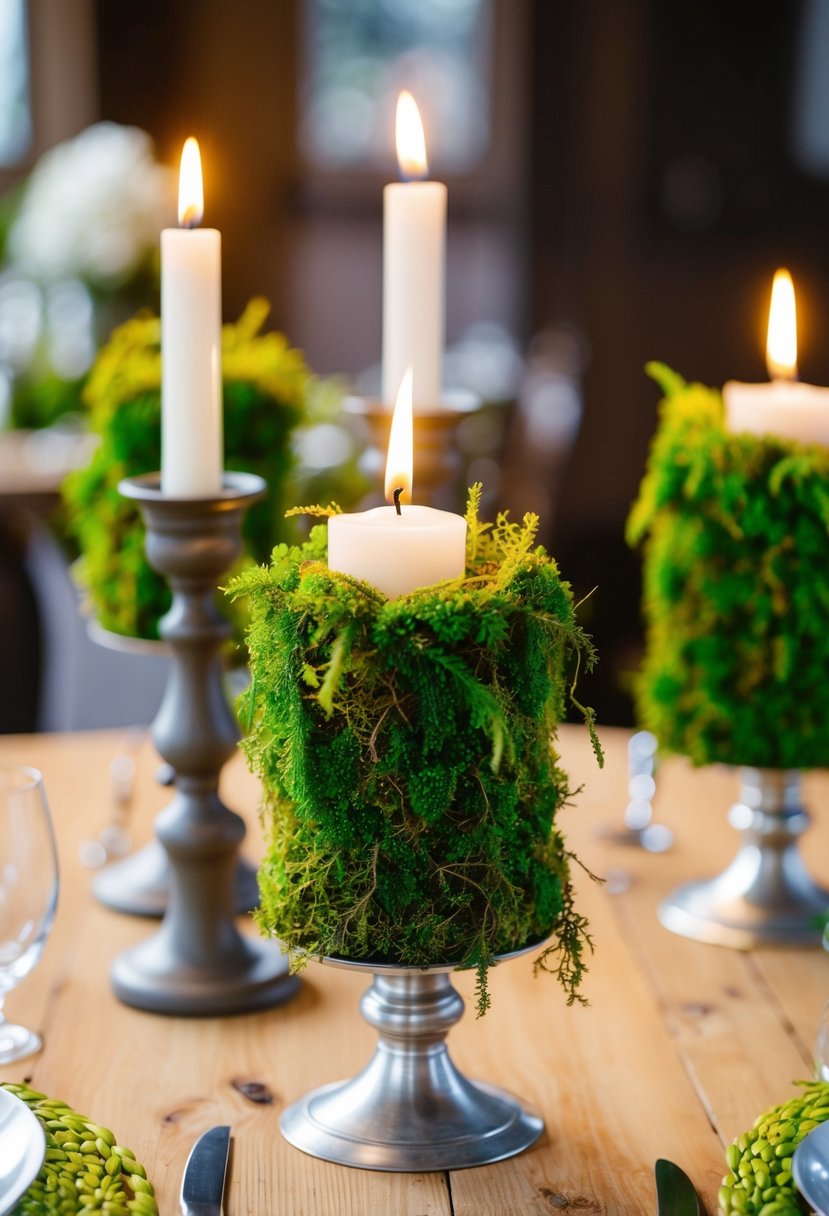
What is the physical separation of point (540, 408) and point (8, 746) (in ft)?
8.27

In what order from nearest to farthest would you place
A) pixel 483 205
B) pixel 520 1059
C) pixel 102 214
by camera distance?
pixel 520 1059
pixel 102 214
pixel 483 205

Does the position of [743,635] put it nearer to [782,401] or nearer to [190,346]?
[782,401]

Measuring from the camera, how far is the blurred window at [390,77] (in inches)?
181

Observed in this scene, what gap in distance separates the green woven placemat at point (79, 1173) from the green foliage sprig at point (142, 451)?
1.67ft

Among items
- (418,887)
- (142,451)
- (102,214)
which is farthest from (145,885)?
(102,214)

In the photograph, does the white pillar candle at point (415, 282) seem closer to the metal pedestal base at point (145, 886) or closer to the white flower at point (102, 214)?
the metal pedestal base at point (145, 886)

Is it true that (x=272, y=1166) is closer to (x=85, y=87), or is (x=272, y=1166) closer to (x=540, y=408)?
(x=540, y=408)

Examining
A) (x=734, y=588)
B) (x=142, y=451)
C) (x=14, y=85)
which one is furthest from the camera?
(x=14, y=85)

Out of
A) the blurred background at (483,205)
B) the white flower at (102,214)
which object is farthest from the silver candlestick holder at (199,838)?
the white flower at (102,214)

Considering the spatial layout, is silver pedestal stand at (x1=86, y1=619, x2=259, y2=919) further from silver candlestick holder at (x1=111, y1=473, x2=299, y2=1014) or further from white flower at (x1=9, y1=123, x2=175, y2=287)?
white flower at (x1=9, y1=123, x2=175, y2=287)

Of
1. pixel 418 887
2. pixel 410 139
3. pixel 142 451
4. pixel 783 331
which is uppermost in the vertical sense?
pixel 410 139

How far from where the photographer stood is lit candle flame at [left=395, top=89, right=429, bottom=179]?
108cm

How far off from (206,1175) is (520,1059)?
236mm

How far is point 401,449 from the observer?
0.76m
